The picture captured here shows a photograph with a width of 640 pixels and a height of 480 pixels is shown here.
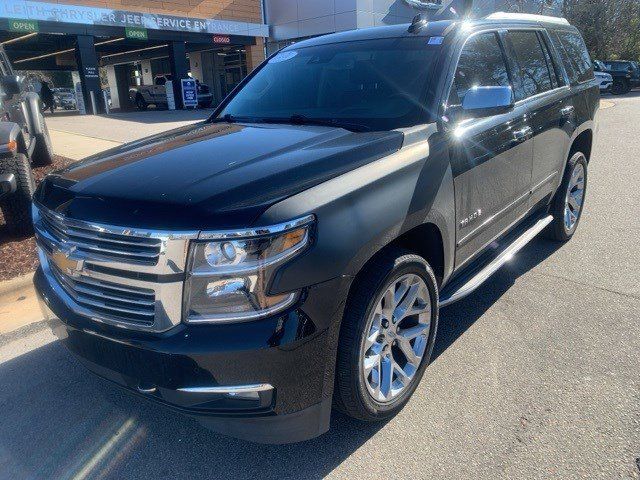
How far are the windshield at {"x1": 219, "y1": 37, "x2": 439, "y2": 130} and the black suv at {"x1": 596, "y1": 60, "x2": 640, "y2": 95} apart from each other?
2838cm

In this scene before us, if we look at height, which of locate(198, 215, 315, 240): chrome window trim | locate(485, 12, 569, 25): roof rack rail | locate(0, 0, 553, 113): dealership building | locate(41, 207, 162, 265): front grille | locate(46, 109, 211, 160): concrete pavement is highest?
locate(0, 0, 553, 113): dealership building

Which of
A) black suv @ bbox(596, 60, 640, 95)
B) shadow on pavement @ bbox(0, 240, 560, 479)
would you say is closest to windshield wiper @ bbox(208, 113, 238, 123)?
shadow on pavement @ bbox(0, 240, 560, 479)

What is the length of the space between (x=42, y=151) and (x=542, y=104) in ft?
24.4

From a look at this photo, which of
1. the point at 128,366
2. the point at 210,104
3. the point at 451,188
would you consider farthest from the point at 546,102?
the point at 210,104

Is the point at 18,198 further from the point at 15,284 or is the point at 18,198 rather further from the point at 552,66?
the point at 552,66

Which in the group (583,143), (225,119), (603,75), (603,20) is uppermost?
(603,20)

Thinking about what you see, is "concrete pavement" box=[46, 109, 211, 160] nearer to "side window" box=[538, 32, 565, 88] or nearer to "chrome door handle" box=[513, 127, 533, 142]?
"side window" box=[538, 32, 565, 88]

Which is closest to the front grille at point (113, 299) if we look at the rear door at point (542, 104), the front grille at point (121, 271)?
the front grille at point (121, 271)

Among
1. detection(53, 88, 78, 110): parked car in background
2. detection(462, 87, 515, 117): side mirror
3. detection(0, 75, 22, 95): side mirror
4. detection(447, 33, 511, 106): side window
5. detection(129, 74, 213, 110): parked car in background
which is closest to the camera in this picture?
detection(462, 87, 515, 117): side mirror

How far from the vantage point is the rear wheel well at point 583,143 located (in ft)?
16.3

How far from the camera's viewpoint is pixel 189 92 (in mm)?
26422

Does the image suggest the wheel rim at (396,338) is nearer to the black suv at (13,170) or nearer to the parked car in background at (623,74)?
→ the black suv at (13,170)

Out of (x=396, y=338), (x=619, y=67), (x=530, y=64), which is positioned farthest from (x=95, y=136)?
(x=619, y=67)

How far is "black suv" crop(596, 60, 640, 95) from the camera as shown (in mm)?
26766
